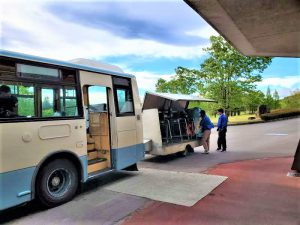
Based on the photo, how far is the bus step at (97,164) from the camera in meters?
6.94

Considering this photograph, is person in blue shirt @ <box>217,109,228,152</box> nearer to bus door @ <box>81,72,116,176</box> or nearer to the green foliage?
bus door @ <box>81,72,116,176</box>

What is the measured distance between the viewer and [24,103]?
17.1 ft

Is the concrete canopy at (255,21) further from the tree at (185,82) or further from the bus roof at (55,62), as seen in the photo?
the tree at (185,82)

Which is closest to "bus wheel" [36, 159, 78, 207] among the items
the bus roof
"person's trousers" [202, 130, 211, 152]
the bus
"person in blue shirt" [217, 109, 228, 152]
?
the bus

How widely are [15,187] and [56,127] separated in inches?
53.9

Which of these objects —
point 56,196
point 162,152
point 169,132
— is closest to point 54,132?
point 56,196

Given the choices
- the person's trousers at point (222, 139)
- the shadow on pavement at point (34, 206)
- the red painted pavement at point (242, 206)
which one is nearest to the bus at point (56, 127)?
the shadow on pavement at point (34, 206)

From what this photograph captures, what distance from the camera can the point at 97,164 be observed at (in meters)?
7.18

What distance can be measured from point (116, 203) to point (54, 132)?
1.91 m

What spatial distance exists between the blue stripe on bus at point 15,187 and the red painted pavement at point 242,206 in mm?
1932

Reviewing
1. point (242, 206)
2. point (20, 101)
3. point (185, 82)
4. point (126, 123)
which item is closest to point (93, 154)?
point (126, 123)

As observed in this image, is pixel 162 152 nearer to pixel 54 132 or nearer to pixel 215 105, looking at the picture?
pixel 54 132

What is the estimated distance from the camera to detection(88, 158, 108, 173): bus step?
6940 millimetres

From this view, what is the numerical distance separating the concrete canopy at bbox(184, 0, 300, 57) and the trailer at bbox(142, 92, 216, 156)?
322 centimetres
